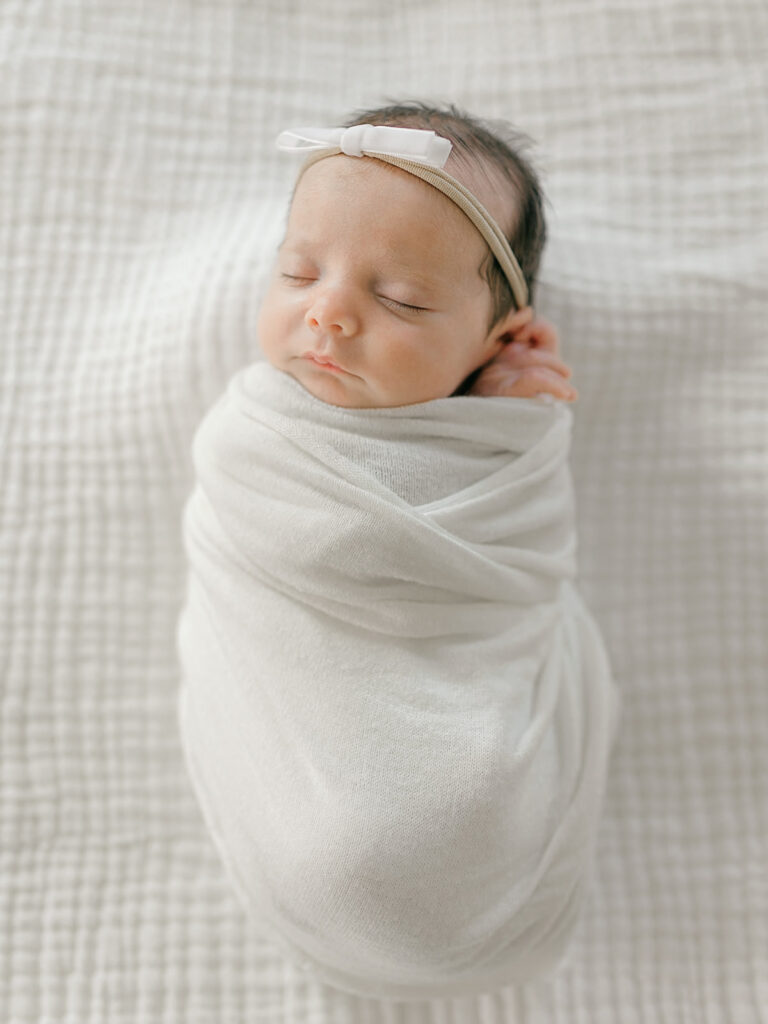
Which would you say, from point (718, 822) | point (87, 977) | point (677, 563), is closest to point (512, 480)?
point (677, 563)

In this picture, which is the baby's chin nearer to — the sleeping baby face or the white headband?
the sleeping baby face

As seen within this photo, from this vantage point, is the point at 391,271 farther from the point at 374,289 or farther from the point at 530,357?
the point at 530,357

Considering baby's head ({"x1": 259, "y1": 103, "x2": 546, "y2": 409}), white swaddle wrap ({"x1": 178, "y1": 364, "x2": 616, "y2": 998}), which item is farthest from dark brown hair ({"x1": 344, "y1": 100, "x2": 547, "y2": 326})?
white swaddle wrap ({"x1": 178, "y1": 364, "x2": 616, "y2": 998})

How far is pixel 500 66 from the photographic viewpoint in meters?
1.42

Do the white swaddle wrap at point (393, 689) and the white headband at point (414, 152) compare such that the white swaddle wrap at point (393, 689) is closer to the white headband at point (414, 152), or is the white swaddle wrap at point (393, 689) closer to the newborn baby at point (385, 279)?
the newborn baby at point (385, 279)

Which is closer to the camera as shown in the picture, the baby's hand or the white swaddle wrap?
the white swaddle wrap

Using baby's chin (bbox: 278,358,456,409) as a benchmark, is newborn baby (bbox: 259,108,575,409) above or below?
above

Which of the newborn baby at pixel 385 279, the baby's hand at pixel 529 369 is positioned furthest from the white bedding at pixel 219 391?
the newborn baby at pixel 385 279

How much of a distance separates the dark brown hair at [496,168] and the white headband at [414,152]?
27 millimetres

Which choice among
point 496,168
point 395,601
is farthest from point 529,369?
point 395,601

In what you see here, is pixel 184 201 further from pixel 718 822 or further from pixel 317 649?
pixel 718 822

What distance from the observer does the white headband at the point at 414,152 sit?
0.96 metres

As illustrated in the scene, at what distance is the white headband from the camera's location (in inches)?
37.9

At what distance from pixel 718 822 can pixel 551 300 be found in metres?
0.74
